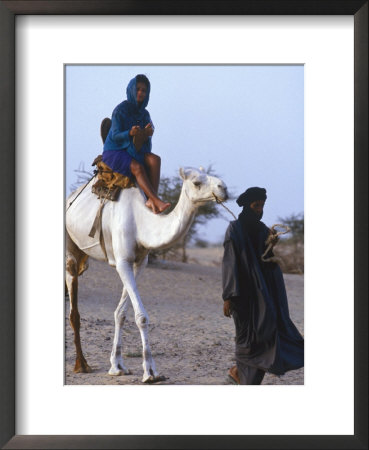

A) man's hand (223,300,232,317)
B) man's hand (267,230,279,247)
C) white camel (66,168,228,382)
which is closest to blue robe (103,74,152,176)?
white camel (66,168,228,382)

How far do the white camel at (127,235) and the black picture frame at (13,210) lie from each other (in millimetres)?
530

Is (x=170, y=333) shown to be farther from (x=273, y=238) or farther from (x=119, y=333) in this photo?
(x=273, y=238)

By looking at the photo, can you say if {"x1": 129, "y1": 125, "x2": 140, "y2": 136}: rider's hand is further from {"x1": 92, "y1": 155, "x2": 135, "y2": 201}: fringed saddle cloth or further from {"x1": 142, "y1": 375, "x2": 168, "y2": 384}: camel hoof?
{"x1": 142, "y1": 375, "x2": 168, "y2": 384}: camel hoof

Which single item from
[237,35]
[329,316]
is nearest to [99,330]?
[329,316]

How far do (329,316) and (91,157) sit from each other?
223 cm

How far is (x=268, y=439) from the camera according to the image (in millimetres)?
4746

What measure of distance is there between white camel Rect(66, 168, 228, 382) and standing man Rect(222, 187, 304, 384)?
1.30 feet

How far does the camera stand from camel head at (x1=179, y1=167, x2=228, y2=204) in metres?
4.80

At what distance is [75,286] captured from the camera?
5.17 m

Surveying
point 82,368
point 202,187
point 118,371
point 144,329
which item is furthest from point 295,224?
point 82,368

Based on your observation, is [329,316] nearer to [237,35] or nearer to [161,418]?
[161,418]

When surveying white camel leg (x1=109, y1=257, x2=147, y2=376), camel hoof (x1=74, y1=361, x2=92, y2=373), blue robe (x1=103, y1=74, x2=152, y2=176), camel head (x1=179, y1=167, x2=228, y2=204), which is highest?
blue robe (x1=103, y1=74, x2=152, y2=176)

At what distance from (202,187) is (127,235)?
0.73 metres

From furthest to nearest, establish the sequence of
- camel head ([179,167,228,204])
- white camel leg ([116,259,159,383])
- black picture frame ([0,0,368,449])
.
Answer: white camel leg ([116,259,159,383])
camel head ([179,167,228,204])
black picture frame ([0,0,368,449])
